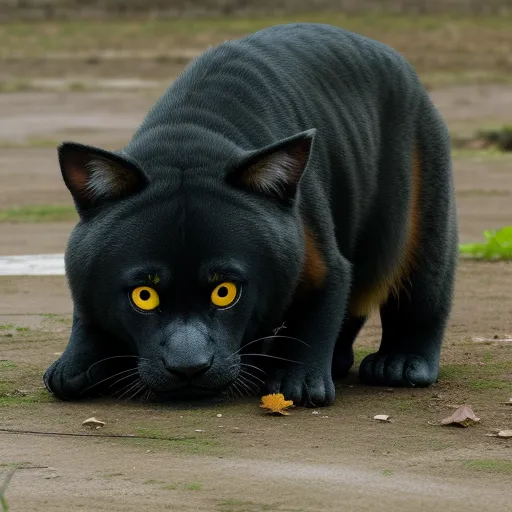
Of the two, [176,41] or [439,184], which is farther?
[176,41]

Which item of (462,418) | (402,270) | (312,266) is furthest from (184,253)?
(402,270)

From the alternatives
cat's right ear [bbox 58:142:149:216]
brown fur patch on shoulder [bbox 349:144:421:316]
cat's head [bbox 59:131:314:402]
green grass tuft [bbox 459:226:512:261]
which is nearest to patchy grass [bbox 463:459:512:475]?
cat's head [bbox 59:131:314:402]

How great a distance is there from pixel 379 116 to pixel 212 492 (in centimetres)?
257

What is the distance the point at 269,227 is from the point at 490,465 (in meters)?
1.24

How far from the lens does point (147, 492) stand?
414 cm

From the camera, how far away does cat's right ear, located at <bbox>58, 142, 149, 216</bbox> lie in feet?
16.6

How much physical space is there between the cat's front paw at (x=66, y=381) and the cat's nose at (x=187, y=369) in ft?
1.98

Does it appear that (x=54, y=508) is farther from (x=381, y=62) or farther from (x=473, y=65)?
(x=473, y=65)

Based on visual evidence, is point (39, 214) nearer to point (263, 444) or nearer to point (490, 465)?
point (263, 444)

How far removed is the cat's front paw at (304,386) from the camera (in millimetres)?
5418

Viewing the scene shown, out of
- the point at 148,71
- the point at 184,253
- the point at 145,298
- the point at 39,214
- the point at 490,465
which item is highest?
the point at 184,253

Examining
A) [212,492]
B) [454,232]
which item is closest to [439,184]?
[454,232]

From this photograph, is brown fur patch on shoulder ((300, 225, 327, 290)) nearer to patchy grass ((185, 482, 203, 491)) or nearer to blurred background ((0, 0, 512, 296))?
patchy grass ((185, 482, 203, 491))

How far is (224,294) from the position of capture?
5.11m
